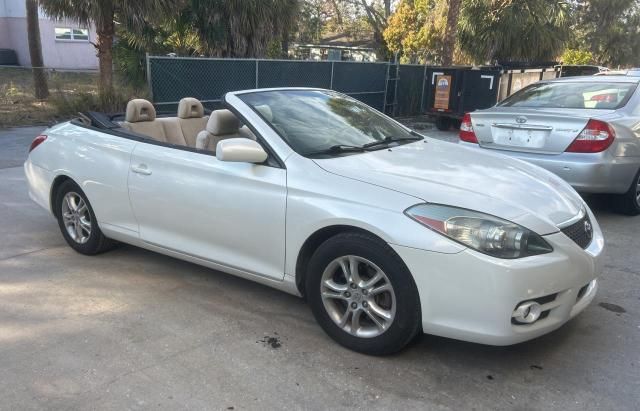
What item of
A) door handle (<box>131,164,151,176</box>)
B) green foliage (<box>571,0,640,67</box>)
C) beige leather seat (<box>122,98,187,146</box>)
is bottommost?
door handle (<box>131,164,151,176</box>)

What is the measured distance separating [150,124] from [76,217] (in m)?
1.02

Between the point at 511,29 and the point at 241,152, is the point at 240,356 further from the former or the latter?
the point at 511,29

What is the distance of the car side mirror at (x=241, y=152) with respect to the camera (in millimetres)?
3443

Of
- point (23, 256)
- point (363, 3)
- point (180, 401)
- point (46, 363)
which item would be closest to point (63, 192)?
point (23, 256)

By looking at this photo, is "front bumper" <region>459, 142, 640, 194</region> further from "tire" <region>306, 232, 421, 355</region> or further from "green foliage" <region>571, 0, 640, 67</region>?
"green foliage" <region>571, 0, 640, 67</region>

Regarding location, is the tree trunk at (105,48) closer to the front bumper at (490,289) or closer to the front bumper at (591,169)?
the front bumper at (591,169)

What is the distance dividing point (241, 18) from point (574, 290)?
12128 mm

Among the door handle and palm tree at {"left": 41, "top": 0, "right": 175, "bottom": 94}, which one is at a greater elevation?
palm tree at {"left": 41, "top": 0, "right": 175, "bottom": 94}

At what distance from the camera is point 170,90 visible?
36.0 feet

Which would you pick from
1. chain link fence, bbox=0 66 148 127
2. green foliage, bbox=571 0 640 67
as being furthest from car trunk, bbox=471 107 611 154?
green foliage, bbox=571 0 640 67

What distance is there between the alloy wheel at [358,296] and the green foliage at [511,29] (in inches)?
687

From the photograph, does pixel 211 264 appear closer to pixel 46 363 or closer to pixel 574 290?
pixel 46 363

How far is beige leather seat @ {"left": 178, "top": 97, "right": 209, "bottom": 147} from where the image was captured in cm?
515

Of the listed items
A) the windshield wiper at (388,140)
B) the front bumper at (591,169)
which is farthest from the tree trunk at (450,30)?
the windshield wiper at (388,140)
